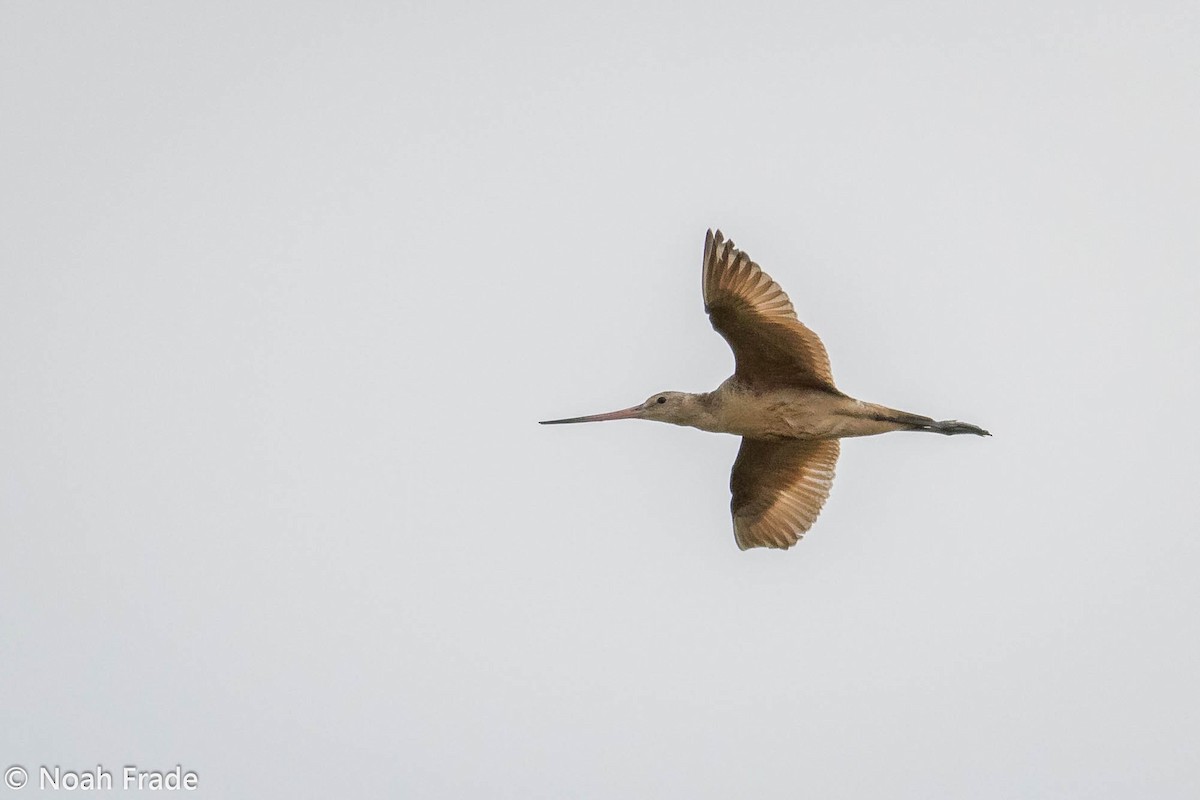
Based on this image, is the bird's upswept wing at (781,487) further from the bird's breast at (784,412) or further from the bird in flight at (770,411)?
the bird's breast at (784,412)

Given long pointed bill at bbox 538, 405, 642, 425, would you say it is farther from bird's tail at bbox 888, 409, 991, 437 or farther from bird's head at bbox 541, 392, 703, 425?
bird's tail at bbox 888, 409, 991, 437

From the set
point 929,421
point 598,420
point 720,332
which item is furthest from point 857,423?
point 598,420

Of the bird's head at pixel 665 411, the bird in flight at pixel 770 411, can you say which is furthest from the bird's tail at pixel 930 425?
the bird's head at pixel 665 411

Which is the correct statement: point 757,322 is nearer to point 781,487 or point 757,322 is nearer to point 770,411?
point 770,411

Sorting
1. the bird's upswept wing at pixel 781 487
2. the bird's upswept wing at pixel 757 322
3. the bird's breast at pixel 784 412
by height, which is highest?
the bird's upswept wing at pixel 757 322

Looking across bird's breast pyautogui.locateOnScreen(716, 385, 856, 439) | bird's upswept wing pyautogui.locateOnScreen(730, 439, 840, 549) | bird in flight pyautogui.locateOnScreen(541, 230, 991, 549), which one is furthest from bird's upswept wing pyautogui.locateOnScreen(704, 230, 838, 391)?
bird's upswept wing pyautogui.locateOnScreen(730, 439, 840, 549)

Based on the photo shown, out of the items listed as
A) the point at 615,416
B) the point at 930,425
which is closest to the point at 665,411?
the point at 615,416
